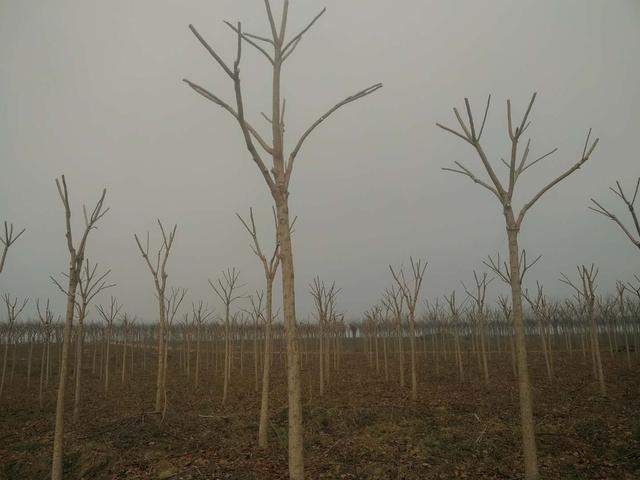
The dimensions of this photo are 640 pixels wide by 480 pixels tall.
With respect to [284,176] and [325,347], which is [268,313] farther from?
[325,347]

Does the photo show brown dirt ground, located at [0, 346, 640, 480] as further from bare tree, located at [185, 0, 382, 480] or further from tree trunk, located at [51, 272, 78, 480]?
bare tree, located at [185, 0, 382, 480]

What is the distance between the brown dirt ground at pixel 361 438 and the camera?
6652mm

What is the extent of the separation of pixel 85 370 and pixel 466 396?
86.5 ft

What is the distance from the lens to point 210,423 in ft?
33.9

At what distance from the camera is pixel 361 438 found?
8.45 meters

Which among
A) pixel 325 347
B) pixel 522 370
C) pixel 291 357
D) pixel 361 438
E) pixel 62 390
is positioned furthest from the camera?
pixel 325 347

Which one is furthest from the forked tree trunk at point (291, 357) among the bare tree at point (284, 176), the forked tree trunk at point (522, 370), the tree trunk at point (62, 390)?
the tree trunk at point (62, 390)

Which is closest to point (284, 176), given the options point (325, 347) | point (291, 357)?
point (291, 357)

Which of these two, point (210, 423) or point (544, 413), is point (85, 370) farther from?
point (544, 413)

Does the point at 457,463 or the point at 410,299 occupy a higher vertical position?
the point at 410,299

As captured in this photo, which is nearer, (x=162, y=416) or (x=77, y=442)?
(x=77, y=442)

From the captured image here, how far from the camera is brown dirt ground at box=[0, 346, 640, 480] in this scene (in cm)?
665

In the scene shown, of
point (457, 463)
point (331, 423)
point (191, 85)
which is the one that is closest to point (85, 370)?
point (331, 423)

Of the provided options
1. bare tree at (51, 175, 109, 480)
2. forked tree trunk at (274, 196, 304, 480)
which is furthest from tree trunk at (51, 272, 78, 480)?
forked tree trunk at (274, 196, 304, 480)
